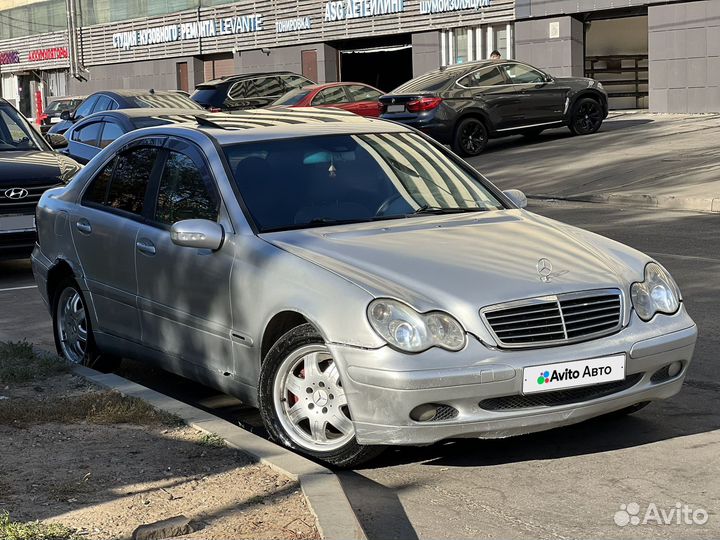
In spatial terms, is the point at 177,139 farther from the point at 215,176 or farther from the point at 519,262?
the point at 519,262

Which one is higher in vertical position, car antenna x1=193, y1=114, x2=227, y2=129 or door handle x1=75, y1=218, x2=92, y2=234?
car antenna x1=193, y1=114, x2=227, y2=129

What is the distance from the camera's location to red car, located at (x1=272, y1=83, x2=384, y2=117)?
24.0 meters

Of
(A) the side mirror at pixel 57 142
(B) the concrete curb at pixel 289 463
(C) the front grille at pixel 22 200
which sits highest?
(A) the side mirror at pixel 57 142

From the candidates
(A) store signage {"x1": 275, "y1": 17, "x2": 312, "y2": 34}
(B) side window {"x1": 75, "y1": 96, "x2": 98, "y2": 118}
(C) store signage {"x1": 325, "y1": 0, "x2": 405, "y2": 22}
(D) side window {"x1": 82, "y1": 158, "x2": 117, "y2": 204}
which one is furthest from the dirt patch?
(A) store signage {"x1": 275, "y1": 17, "x2": 312, "y2": 34}

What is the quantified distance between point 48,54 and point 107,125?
42.4 metres

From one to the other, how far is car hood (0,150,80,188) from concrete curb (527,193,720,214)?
7.61m

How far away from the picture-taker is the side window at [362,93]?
25.0 meters

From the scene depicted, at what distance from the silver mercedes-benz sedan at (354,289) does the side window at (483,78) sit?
53.5 feet

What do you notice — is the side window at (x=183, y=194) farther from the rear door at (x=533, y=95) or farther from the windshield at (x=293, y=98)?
the rear door at (x=533, y=95)

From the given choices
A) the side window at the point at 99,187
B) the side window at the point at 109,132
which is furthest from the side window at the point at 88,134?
the side window at the point at 99,187

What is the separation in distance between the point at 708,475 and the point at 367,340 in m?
1.58

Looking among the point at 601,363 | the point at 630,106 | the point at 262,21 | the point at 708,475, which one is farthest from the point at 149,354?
the point at 262,21

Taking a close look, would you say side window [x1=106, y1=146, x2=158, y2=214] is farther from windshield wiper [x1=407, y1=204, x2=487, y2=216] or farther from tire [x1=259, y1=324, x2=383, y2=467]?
tire [x1=259, y1=324, x2=383, y2=467]

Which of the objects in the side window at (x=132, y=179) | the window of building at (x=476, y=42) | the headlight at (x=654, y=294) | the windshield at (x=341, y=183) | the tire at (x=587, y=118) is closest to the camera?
the headlight at (x=654, y=294)
